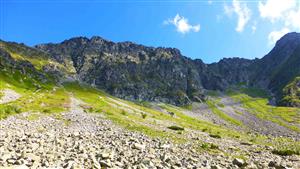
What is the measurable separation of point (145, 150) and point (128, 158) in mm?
5489

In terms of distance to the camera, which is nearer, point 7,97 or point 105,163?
point 105,163

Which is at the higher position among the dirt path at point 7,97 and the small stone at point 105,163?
the small stone at point 105,163

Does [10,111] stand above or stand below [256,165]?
below

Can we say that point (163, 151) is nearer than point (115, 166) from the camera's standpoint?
No

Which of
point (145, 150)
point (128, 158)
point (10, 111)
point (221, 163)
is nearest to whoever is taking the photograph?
point (128, 158)

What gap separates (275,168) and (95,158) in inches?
653

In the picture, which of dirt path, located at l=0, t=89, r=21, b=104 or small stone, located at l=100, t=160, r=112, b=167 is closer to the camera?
small stone, located at l=100, t=160, r=112, b=167

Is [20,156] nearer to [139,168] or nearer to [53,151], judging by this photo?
[53,151]

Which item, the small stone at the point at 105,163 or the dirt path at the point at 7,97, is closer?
the small stone at the point at 105,163

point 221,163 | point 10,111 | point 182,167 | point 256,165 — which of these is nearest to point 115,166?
point 182,167

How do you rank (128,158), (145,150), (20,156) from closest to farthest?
(20,156), (128,158), (145,150)

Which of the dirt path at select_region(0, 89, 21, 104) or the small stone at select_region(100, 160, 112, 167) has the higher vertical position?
the small stone at select_region(100, 160, 112, 167)

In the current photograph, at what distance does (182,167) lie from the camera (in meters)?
25.8

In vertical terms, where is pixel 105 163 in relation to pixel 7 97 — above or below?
above
